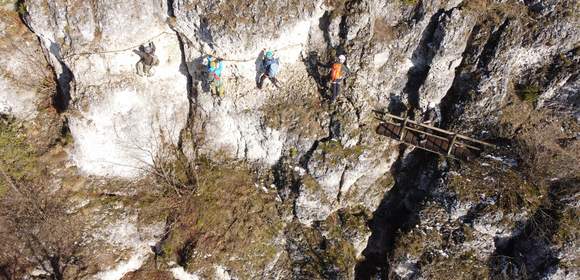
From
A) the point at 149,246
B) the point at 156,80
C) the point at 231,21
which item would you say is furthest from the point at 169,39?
the point at 149,246

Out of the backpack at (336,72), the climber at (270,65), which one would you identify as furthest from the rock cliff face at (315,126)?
the backpack at (336,72)

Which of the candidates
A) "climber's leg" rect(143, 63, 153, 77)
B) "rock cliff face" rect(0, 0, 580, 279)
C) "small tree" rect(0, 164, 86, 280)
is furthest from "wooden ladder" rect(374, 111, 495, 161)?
"small tree" rect(0, 164, 86, 280)

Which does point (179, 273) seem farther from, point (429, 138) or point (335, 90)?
point (429, 138)

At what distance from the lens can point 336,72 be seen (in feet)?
52.1

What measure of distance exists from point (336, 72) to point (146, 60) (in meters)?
8.65

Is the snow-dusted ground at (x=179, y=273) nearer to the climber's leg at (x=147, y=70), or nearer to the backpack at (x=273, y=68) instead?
the climber's leg at (x=147, y=70)

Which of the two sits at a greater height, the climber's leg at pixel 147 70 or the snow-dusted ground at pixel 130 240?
the climber's leg at pixel 147 70

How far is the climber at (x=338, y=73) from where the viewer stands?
51.9 ft

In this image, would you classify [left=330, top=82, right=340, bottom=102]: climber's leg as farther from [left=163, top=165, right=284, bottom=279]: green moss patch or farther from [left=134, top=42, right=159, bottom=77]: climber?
[left=134, top=42, right=159, bottom=77]: climber

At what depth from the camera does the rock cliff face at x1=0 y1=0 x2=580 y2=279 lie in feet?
51.5

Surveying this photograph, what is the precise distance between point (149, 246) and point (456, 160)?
1600cm

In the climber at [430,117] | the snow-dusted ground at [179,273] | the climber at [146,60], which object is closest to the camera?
the climber at [146,60]

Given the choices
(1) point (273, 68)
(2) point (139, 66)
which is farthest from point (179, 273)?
(1) point (273, 68)

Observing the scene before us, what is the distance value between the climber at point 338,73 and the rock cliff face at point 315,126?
62cm
